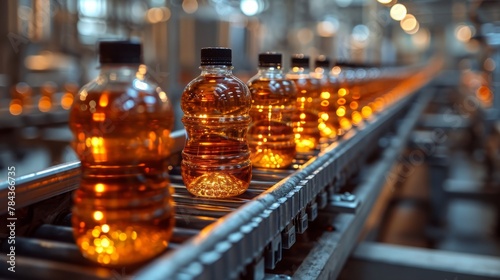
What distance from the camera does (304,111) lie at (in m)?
1.66

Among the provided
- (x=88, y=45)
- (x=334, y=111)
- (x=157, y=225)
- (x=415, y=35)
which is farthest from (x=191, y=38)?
(x=415, y=35)

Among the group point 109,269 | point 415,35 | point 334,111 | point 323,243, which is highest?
point 415,35

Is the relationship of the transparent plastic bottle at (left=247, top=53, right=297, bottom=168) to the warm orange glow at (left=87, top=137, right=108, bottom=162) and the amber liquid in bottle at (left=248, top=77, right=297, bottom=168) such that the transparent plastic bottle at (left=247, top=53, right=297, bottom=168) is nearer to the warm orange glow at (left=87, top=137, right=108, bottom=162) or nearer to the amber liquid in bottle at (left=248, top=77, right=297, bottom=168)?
the amber liquid in bottle at (left=248, top=77, right=297, bottom=168)

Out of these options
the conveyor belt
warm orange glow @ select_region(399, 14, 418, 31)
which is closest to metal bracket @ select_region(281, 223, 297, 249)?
the conveyor belt

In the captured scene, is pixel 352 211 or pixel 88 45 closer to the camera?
pixel 352 211

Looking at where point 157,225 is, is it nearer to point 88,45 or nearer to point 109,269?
point 109,269

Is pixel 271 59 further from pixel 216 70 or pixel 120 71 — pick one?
pixel 120 71

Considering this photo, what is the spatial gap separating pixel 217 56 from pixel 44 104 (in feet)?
12.3

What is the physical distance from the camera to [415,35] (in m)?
19.8

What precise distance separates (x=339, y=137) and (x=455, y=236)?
98.3 inches

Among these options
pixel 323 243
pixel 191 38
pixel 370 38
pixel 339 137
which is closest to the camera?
pixel 323 243

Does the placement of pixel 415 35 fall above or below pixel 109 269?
above

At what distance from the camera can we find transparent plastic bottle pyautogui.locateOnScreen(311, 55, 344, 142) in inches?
74.7

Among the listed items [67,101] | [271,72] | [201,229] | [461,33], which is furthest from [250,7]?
[461,33]
